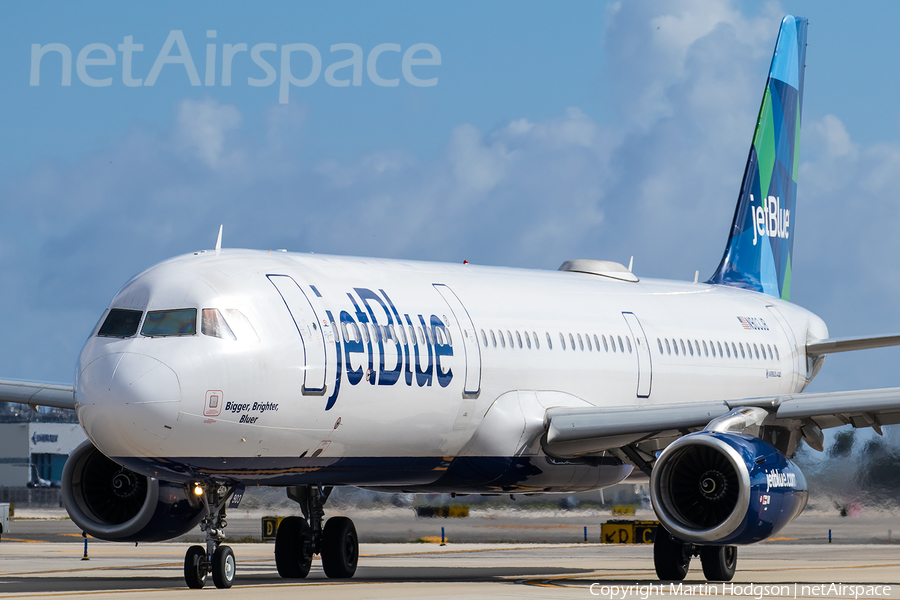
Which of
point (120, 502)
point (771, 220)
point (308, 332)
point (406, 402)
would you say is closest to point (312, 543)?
point (120, 502)

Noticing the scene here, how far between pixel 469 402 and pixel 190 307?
4.26 meters

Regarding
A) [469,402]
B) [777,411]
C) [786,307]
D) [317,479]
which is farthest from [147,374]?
[786,307]

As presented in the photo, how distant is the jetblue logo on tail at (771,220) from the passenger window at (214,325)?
15.1 meters

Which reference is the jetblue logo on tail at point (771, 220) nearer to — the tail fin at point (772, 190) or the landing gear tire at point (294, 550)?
the tail fin at point (772, 190)

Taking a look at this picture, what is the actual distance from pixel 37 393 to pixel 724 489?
9.47 meters

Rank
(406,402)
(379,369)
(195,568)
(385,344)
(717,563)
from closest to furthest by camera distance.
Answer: (195,568), (379,369), (385,344), (406,402), (717,563)

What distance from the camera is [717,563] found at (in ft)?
60.4

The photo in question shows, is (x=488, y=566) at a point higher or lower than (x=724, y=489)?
lower

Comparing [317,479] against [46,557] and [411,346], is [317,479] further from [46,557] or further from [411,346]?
[46,557]

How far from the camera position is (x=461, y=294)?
60.4ft

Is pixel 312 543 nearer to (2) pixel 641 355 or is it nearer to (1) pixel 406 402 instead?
(1) pixel 406 402

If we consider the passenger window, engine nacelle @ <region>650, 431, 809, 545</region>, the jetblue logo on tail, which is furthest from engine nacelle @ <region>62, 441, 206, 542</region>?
the jetblue logo on tail

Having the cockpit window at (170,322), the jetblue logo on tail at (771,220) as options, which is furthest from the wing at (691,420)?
the jetblue logo on tail at (771,220)

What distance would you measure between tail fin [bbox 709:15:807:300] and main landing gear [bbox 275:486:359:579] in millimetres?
10650
